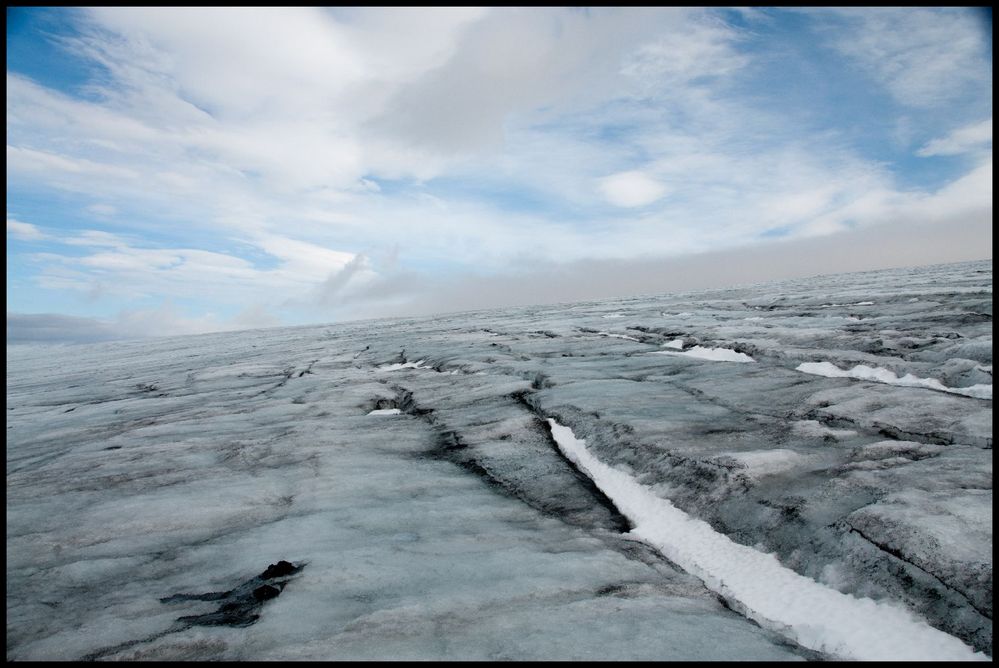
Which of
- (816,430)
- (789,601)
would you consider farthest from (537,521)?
(816,430)

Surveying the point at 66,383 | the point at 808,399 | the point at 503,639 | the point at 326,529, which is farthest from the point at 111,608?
the point at 66,383

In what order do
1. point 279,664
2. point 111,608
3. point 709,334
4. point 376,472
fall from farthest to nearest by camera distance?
point 709,334, point 376,472, point 111,608, point 279,664

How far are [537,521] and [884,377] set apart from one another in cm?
680

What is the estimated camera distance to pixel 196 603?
4.20 m

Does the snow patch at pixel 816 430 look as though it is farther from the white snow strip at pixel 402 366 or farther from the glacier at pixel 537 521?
the white snow strip at pixel 402 366

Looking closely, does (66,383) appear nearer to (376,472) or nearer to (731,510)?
(376,472)

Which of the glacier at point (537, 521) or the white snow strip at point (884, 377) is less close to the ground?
the white snow strip at point (884, 377)

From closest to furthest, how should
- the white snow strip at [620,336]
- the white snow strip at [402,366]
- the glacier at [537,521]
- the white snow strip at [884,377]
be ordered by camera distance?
the glacier at [537,521], the white snow strip at [884,377], the white snow strip at [402,366], the white snow strip at [620,336]

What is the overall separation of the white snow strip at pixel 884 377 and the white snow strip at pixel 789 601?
4.83 meters

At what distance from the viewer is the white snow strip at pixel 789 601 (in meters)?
3.51

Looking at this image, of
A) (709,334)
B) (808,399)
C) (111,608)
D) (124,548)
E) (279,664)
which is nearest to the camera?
(279,664)

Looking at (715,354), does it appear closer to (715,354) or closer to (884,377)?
(715,354)

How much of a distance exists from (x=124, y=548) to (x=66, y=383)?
2032 centimetres

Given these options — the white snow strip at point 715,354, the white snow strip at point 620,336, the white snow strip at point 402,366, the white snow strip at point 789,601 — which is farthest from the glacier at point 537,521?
the white snow strip at point 620,336
